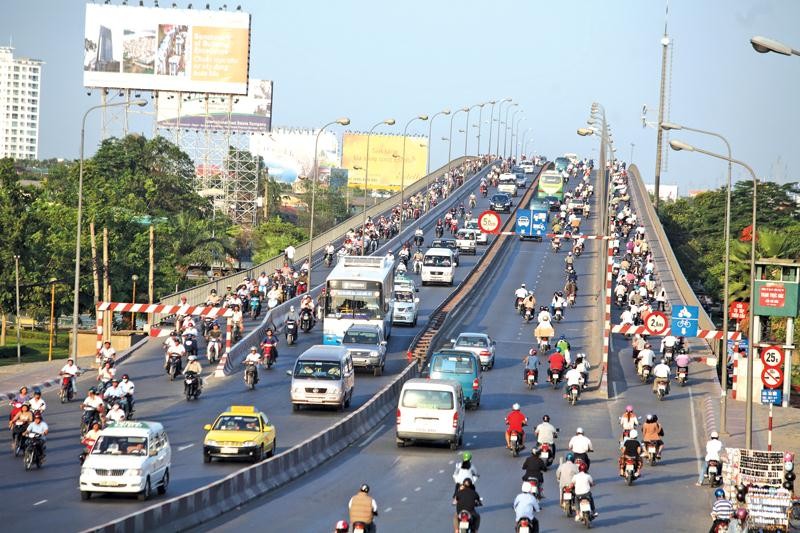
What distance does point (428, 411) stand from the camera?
33.3 meters

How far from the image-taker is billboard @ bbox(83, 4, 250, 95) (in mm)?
118375

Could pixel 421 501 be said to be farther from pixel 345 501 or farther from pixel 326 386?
pixel 326 386

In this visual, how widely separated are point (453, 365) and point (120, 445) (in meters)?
17.8

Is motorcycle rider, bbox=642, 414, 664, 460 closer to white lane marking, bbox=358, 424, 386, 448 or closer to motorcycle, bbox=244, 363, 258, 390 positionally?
white lane marking, bbox=358, 424, 386, 448

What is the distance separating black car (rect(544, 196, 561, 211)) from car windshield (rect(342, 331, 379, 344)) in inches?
2614

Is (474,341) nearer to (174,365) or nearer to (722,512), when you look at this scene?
(174,365)

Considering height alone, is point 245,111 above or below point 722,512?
above

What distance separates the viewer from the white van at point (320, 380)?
38.6 m

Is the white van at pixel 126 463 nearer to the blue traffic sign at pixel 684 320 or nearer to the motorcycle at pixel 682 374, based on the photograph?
the motorcycle at pixel 682 374

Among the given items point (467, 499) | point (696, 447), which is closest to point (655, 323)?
point (696, 447)

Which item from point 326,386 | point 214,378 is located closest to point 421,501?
point 326,386

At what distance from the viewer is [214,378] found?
151 ft

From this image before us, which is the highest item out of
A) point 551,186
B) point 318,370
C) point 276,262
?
point 551,186

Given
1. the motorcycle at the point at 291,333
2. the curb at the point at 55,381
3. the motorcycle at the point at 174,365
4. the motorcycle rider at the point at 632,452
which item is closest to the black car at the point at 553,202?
the motorcycle at the point at 291,333
